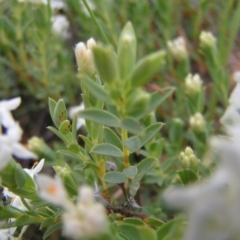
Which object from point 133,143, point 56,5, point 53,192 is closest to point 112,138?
point 133,143

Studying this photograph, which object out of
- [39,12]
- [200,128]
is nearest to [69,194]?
[200,128]

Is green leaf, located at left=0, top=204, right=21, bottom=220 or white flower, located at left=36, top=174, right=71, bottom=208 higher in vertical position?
white flower, located at left=36, top=174, right=71, bottom=208

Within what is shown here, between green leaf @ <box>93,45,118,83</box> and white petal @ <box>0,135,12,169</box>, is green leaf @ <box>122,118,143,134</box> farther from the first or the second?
white petal @ <box>0,135,12,169</box>

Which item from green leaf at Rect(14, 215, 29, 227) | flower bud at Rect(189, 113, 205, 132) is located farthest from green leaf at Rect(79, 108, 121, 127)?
flower bud at Rect(189, 113, 205, 132)

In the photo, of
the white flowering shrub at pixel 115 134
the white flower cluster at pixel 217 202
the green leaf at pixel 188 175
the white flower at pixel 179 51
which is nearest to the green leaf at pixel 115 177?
the white flowering shrub at pixel 115 134

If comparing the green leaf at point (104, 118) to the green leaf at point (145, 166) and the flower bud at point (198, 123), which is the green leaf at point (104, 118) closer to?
the green leaf at point (145, 166)

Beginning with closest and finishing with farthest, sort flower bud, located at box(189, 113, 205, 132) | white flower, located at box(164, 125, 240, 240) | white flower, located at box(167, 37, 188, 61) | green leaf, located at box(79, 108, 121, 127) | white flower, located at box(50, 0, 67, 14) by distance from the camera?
white flower, located at box(164, 125, 240, 240), green leaf, located at box(79, 108, 121, 127), flower bud, located at box(189, 113, 205, 132), white flower, located at box(167, 37, 188, 61), white flower, located at box(50, 0, 67, 14)

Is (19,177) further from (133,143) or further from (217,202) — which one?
(217,202)
